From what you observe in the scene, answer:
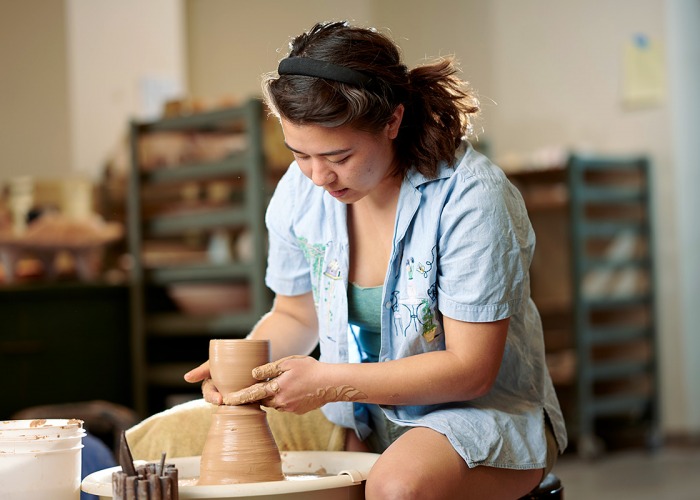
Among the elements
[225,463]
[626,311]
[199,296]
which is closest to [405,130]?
[225,463]

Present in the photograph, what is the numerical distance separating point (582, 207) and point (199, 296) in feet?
5.73

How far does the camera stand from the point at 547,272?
4.86 metres

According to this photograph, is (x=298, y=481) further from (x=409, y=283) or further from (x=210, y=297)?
(x=210, y=297)

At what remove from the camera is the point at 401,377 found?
147 centimetres

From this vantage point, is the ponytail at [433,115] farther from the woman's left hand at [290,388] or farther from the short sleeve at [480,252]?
the woman's left hand at [290,388]

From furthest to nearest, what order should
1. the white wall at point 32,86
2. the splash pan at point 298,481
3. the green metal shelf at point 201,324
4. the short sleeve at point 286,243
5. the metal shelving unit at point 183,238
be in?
1. the white wall at point 32,86
2. the green metal shelf at point 201,324
3. the metal shelving unit at point 183,238
4. the short sleeve at point 286,243
5. the splash pan at point 298,481

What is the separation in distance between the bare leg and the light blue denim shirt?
2 centimetres

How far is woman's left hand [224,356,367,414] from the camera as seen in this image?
54.7 inches

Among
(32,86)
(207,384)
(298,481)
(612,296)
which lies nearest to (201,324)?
(32,86)

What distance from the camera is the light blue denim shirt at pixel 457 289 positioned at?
150cm


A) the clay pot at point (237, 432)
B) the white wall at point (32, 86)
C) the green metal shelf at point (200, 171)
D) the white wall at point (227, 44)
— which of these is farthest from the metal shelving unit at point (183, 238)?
the clay pot at point (237, 432)

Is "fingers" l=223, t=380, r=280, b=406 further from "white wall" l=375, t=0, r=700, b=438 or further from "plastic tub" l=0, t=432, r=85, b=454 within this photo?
"white wall" l=375, t=0, r=700, b=438

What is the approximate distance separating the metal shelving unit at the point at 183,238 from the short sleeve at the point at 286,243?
1826 millimetres

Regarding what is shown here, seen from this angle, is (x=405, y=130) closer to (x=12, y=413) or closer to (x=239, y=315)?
(x=239, y=315)
